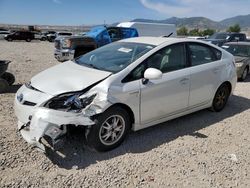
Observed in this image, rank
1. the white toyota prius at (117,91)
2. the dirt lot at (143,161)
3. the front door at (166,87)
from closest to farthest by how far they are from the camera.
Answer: the dirt lot at (143,161), the white toyota prius at (117,91), the front door at (166,87)

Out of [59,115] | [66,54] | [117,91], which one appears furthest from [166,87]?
[66,54]

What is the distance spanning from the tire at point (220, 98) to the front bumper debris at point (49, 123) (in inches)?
128

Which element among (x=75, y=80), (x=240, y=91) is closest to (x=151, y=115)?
(x=75, y=80)

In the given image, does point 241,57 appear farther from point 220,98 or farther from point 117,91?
point 117,91

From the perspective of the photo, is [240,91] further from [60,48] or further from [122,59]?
[60,48]

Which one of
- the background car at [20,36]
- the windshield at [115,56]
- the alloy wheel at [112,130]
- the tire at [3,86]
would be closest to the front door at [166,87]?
the windshield at [115,56]

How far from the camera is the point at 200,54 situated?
5.20m

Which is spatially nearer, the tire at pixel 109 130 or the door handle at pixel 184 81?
the tire at pixel 109 130

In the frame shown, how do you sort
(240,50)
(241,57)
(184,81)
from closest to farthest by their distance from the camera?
(184,81), (241,57), (240,50)

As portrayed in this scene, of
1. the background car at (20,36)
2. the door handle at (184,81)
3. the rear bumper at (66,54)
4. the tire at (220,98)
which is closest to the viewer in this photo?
the door handle at (184,81)

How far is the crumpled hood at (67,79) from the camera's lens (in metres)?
3.64

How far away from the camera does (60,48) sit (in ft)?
37.2

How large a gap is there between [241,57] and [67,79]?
8274 millimetres

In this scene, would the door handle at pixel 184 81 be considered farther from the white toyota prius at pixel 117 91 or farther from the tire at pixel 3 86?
the tire at pixel 3 86
